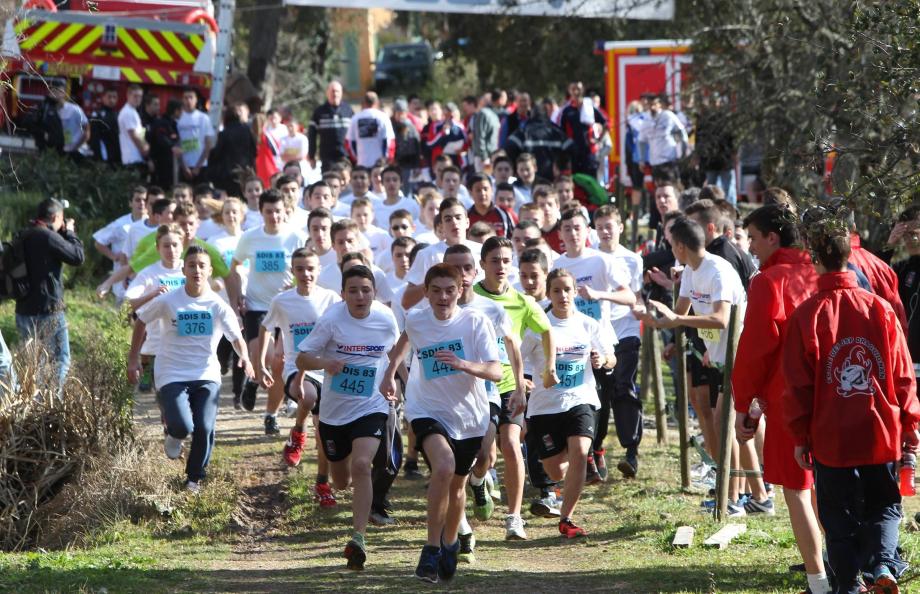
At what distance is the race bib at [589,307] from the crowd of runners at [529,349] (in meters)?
0.01

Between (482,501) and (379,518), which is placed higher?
(482,501)

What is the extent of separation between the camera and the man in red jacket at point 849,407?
20.2ft

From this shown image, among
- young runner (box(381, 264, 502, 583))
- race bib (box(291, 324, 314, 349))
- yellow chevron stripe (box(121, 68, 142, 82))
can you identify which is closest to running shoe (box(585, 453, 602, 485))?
race bib (box(291, 324, 314, 349))

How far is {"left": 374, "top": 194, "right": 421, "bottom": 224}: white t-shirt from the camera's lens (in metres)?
14.9

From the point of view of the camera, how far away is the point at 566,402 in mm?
9141

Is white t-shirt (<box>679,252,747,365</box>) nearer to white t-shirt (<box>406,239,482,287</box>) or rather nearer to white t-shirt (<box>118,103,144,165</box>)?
white t-shirt (<box>406,239,482,287</box>)

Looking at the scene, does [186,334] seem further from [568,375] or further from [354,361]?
[568,375]

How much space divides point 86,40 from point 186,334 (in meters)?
11.6

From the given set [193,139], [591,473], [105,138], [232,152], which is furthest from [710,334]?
[105,138]

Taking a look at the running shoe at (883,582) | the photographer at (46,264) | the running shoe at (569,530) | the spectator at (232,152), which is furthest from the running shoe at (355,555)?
the spectator at (232,152)

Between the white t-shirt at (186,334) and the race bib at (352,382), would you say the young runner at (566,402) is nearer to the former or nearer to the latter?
the race bib at (352,382)

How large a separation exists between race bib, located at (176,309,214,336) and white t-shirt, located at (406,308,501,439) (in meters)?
2.81

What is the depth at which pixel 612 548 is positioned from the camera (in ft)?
28.9

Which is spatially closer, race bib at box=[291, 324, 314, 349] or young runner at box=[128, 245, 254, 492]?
young runner at box=[128, 245, 254, 492]
